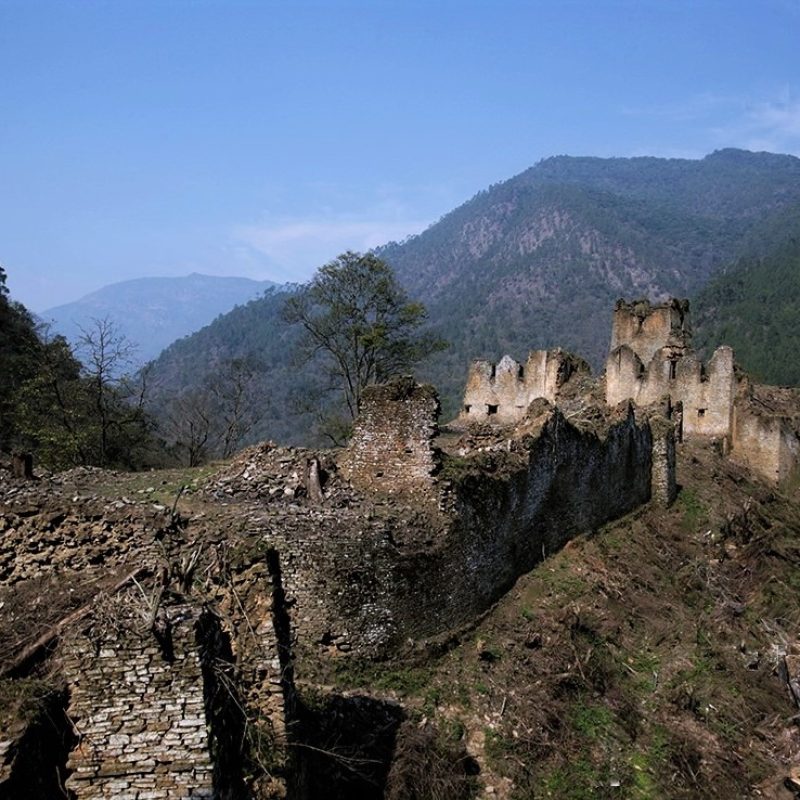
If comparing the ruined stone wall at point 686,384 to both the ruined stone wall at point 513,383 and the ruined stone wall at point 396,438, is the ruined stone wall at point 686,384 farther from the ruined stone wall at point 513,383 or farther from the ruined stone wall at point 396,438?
the ruined stone wall at point 396,438

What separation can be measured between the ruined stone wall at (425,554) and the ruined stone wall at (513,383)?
39.3 feet

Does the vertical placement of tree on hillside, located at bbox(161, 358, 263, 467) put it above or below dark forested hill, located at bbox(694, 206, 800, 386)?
below

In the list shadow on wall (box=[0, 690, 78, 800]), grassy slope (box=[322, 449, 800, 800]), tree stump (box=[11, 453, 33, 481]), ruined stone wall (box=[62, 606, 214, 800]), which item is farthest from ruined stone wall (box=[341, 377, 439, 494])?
shadow on wall (box=[0, 690, 78, 800])

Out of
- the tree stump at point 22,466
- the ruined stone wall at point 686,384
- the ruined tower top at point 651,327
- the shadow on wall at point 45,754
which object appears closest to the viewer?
the shadow on wall at point 45,754

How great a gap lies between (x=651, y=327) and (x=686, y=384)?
3.28m

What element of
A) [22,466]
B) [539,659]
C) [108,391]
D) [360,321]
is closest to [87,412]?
[108,391]

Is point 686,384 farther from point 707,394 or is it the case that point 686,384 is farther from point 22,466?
point 22,466

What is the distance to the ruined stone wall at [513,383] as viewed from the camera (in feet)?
92.7

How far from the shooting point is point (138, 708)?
20.1 ft

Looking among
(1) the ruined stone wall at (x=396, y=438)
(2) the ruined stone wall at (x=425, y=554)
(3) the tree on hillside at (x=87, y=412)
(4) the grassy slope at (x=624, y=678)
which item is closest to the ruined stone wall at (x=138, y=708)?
(2) the ruined stone wall at (x=425, y=554)

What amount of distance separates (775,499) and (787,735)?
42.0ft

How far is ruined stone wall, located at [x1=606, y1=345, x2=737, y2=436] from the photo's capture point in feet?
86.3

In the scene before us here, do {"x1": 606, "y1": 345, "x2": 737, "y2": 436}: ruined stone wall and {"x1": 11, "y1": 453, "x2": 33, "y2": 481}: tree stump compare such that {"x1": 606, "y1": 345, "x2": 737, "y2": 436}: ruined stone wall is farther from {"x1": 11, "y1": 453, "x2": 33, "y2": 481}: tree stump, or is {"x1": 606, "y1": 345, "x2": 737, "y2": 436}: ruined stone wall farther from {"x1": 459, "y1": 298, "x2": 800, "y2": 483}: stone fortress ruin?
{"x1": 11, "y1": 453, "x2": 33, "y2": 481}: tree stump

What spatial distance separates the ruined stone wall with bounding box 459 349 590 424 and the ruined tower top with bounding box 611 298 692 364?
6.78 feet
